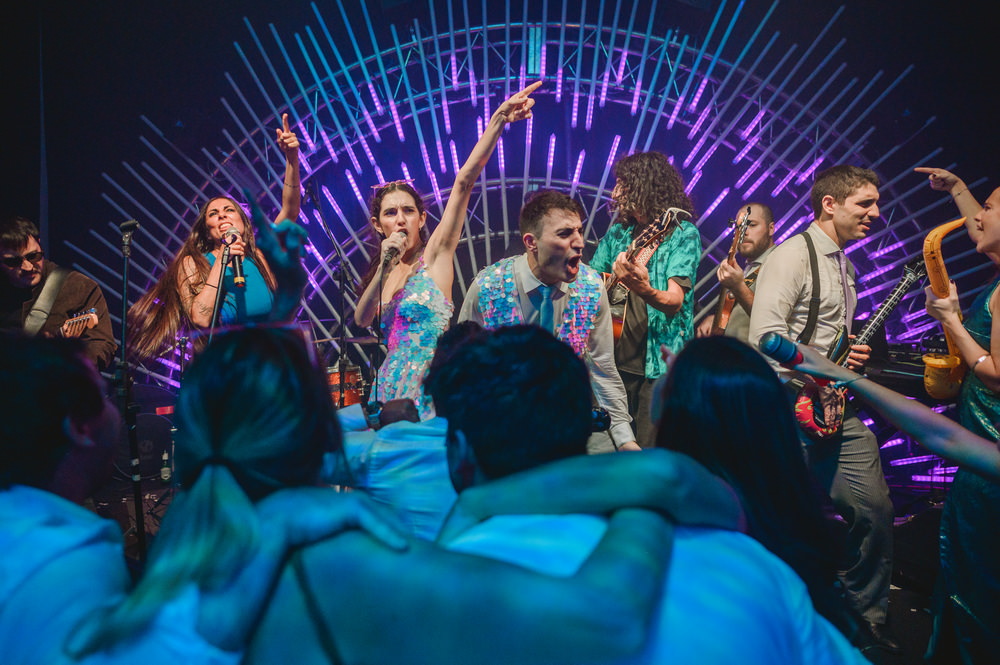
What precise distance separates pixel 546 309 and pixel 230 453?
7.36 feet

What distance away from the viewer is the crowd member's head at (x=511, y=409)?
3.44 feet

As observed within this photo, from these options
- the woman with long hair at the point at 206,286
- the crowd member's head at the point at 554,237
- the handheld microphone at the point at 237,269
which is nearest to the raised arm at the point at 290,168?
the woman with long hair at the point at 206,286

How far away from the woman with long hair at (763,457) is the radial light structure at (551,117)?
4.78 meters

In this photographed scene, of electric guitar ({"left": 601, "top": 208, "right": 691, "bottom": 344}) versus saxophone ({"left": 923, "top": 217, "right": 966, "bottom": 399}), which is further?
electric guitar ({"left": 601, "top": 208, "right": 691, "bottom": 344})

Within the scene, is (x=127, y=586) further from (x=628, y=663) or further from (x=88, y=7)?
(x=88, y=7)

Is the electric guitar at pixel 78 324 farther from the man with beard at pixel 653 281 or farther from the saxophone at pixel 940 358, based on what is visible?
the saxophone at pixel 940 358

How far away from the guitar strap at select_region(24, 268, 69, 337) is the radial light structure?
222 centimetres

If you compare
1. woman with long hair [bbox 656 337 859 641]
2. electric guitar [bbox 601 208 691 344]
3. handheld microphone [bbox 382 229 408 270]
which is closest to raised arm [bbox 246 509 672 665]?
woman with long hair [bbox 656 337 859 641]

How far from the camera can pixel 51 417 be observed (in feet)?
3.88

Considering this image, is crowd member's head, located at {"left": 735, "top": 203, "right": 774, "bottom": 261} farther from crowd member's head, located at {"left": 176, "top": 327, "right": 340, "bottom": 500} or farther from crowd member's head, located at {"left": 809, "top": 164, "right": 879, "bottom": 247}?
crowd member's head, located at {"left": 176, "top": 327, "right": 340, "bottom": 500}

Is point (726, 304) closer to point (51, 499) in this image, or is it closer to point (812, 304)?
point (812, 304)

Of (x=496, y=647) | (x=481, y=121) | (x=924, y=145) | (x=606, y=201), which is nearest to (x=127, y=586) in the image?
(x=496, y=647)

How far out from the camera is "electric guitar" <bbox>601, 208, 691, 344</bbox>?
360cm

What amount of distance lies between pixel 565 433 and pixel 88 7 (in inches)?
273
